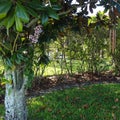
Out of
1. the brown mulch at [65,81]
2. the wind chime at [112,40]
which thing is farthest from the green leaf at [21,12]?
the wind chime at [112,40]

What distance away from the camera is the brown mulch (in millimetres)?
7064

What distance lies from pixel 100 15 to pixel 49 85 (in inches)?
120

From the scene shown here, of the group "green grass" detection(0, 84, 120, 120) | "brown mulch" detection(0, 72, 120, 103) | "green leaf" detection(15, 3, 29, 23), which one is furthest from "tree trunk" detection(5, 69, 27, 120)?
"brown mulch" detection(0, 72, 120, 103)

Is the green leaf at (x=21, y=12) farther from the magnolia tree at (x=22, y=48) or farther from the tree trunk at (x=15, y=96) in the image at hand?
the tree trunk at (x=15, y=96)

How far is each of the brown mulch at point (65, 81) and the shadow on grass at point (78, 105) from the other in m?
0.59

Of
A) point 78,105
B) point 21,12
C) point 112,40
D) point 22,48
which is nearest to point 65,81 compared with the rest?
point 112,40

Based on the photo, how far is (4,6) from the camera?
184 centimetres

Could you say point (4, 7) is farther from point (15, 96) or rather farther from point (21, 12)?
point (15, 96)

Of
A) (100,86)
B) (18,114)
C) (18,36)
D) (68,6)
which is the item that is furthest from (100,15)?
(100,86)

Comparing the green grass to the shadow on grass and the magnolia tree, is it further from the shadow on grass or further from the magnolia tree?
the magnolia tree

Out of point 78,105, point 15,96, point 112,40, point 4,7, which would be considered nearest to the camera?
point 4,7

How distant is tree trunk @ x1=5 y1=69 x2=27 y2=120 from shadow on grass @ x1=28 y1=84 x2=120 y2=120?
643 mm

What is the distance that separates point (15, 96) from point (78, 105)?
5.55 feet

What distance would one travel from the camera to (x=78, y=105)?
5.43 metres
